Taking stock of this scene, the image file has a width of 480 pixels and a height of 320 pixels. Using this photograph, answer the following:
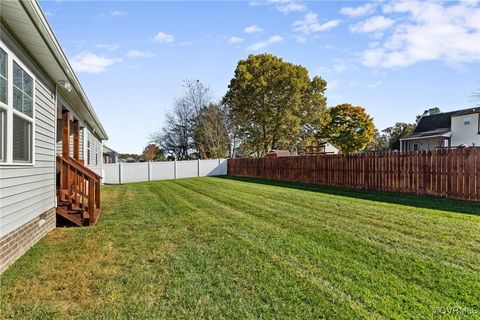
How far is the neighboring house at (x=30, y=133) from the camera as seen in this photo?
3.59m

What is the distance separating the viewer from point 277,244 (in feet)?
14.2

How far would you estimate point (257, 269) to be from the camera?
3418mm

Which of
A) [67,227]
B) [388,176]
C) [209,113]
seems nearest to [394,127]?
[209,113]

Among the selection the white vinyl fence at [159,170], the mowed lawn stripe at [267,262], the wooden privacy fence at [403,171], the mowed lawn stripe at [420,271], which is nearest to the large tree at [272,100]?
the white vinyl fence at [159,170]

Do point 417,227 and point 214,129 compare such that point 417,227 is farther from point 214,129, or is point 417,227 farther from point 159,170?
point 214,129

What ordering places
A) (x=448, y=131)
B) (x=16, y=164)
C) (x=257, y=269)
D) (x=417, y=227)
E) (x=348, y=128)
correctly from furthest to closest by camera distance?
1. (x=348, y=128)
2. (x=448, y=131)
3. (x=417, y=227)
4. (x=16, y=164)
5. (x=257, y=269)

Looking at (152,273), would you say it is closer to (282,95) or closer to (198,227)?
(198,227)

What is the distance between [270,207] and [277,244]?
10.3 ft

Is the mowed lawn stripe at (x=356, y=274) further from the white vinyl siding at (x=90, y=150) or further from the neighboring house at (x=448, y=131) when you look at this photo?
the neighboring house at (x=448, y=131)

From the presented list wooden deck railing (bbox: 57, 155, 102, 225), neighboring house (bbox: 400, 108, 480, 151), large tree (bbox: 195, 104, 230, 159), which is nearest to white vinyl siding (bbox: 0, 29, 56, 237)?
wooden deck railing (bbox: 57, 155, 102, 225)

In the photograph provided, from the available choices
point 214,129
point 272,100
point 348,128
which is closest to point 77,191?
point 272,100

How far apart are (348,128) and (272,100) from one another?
15.5 metres

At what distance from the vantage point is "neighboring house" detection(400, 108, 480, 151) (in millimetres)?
25297

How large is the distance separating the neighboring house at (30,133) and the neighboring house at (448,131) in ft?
87.6
